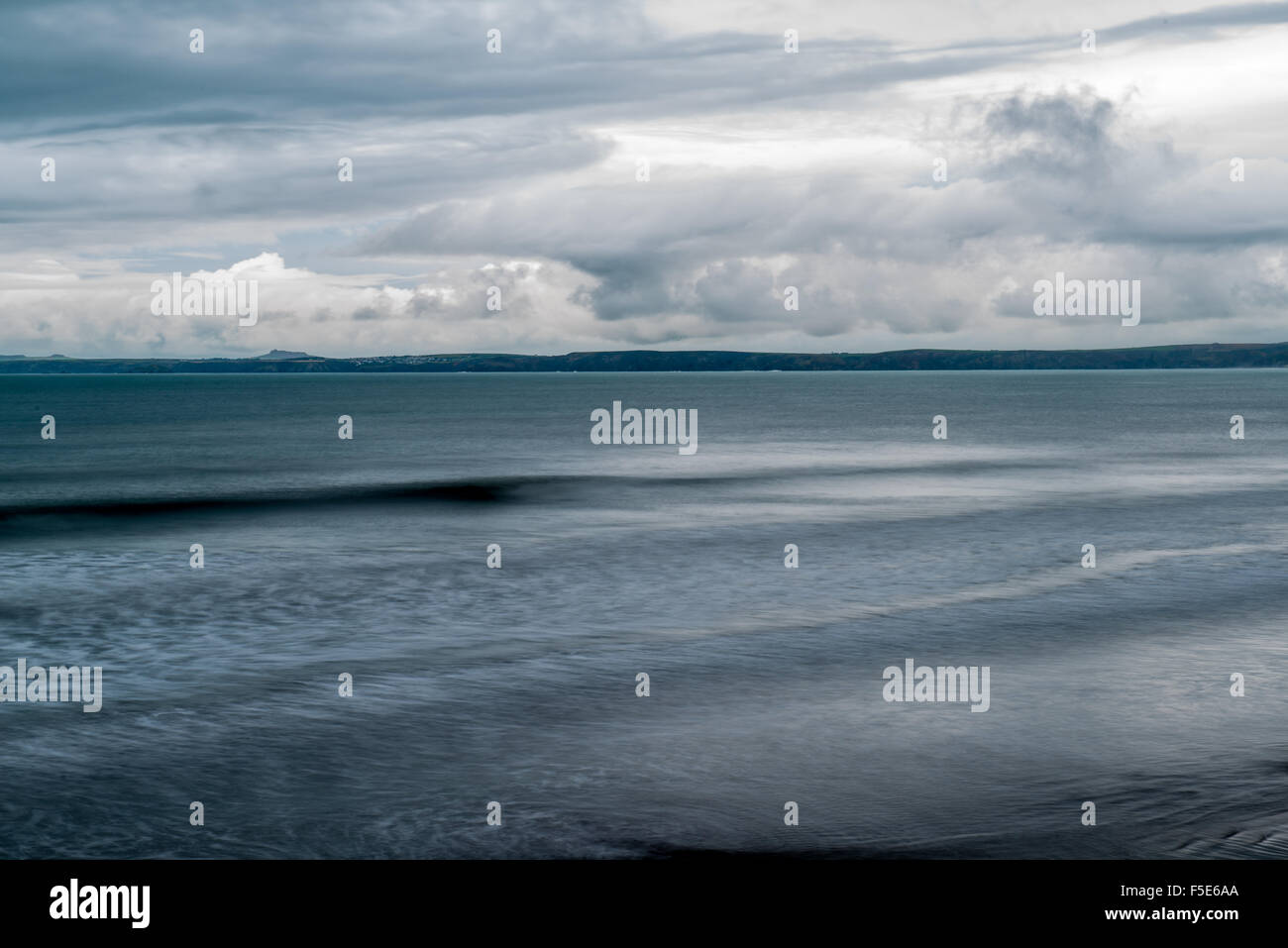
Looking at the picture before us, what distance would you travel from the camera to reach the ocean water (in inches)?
509

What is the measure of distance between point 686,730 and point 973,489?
37.0 meters

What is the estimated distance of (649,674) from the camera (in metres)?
19.3

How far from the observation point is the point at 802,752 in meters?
15.1

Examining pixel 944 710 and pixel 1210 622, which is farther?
pixel 1210 622

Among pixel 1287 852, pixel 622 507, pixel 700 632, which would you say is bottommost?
pixel 1287 852

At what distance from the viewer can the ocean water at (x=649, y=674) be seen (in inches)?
509
